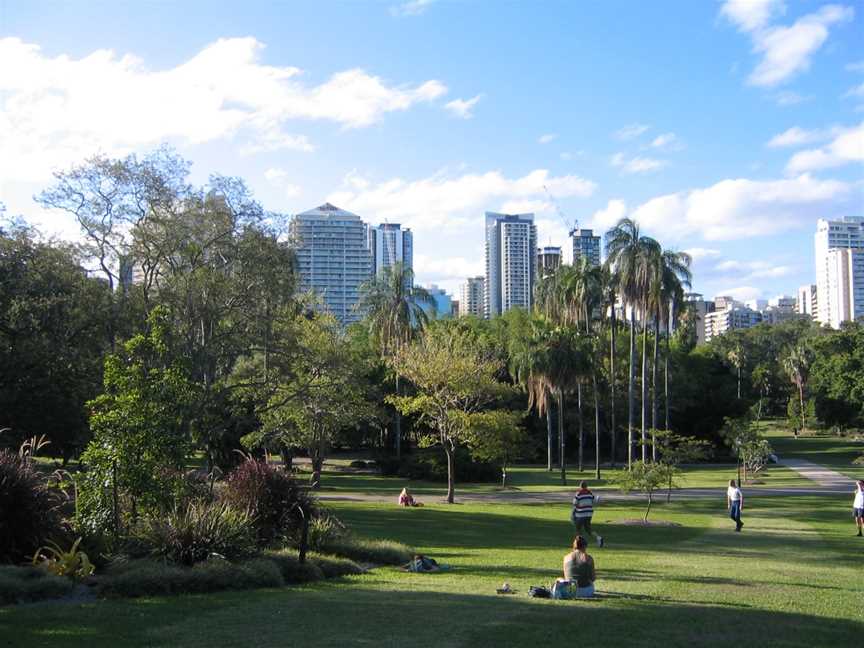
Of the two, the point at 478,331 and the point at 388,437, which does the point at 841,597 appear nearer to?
the point at 388,437

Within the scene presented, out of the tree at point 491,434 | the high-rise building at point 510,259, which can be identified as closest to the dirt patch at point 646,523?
the tree at point 491,434

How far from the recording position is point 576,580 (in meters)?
11.9

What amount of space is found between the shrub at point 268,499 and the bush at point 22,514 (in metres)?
3.28

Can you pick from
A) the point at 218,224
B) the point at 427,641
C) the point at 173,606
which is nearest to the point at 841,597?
the point at 427,641

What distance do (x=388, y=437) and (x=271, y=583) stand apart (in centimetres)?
5852

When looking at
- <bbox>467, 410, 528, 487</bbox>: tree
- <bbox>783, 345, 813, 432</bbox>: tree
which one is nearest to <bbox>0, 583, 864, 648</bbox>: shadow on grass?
<bbox>467, 410, 528, 487</bbox>: tree

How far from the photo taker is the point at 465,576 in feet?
48.0

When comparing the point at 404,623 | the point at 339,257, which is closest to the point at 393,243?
the point at 339,257

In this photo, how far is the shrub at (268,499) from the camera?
1562 cm

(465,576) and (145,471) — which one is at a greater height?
(145,471)

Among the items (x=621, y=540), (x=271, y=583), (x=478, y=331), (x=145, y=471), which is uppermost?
(x=478, y=331)

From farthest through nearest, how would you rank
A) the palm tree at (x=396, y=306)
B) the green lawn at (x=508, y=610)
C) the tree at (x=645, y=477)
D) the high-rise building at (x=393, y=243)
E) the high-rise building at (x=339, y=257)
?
the high-rise building at (x=393, y=243) < the high-rise building at (x=339, y=257) < the palm tree at (x=396, y=306) < the tree at (x=645, y=477) < the green lawn at (x=508, y=610)

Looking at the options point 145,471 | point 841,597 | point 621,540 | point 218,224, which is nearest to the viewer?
point 841,597

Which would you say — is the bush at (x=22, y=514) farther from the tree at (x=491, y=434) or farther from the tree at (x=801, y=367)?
the tree at (x=801, y=367)
